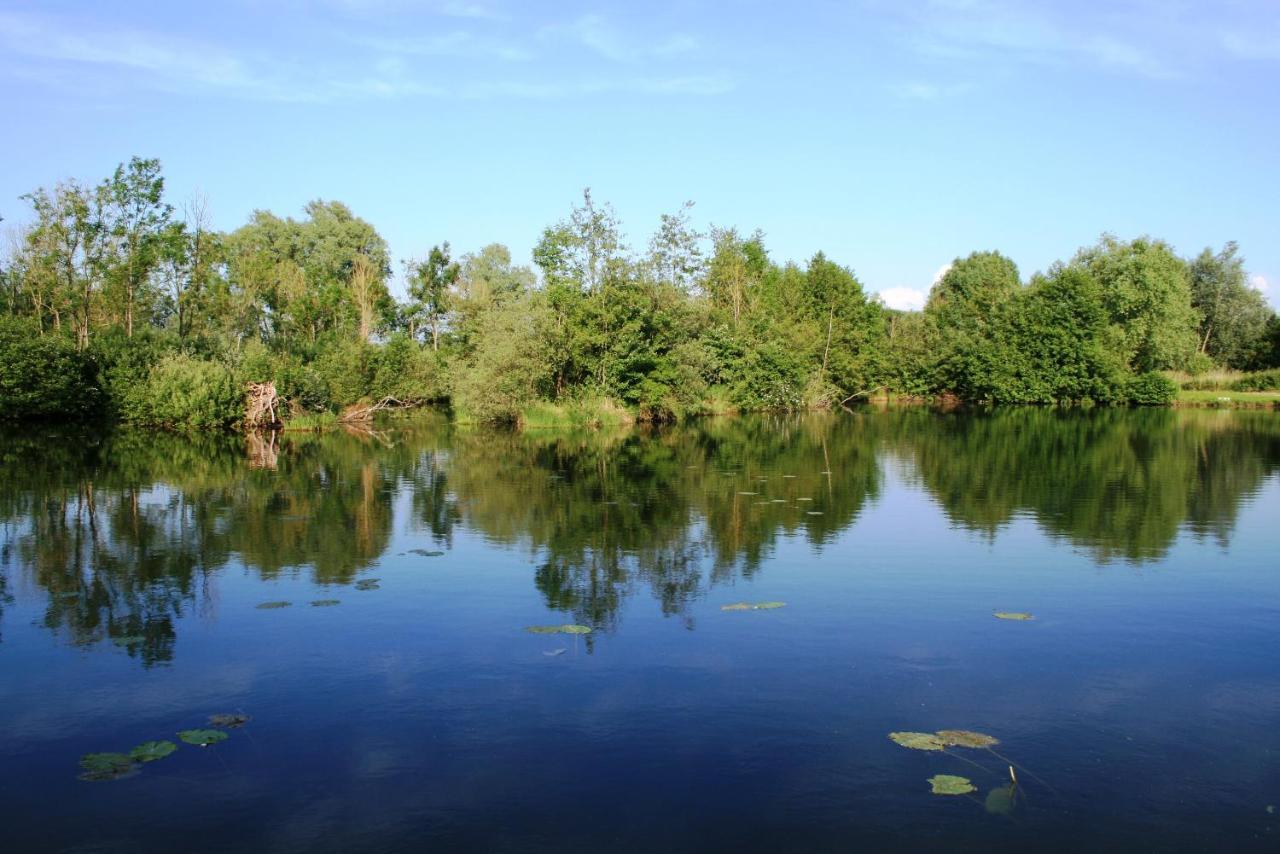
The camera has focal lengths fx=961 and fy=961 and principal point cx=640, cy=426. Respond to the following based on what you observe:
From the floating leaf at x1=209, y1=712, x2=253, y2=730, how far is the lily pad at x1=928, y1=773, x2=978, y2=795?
5169 mm

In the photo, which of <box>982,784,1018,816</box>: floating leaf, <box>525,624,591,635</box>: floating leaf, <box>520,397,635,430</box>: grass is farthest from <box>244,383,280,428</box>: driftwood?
<box>982,784,1018,816</box>: floating leaf

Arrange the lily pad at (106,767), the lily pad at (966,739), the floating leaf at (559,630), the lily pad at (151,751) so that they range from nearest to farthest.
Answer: the lily pad at (106,767), the lily pad at (151,751), the lily pad at (966,739), the floating leaf at (559,630)

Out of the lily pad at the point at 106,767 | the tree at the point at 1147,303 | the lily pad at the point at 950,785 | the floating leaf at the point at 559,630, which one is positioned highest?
the tree at the point at 1147,303

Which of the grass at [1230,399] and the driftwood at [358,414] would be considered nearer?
the driftwood at [358,414]

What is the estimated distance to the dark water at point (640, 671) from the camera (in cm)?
604

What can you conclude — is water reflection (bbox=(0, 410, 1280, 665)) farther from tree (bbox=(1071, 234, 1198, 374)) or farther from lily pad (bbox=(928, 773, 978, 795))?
tree (bbox=(1071, 234, 1198, 374))

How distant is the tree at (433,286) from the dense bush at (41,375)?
98.1 feet

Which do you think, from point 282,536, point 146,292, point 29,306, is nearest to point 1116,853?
point 282,536

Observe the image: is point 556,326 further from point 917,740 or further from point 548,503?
point 917,740

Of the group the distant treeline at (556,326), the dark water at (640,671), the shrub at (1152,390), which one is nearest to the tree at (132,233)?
the distant treeline at (556,326)

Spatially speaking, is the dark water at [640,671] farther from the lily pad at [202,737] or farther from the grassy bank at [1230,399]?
the grassy bank at [1230,399]

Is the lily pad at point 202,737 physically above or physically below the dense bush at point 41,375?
below

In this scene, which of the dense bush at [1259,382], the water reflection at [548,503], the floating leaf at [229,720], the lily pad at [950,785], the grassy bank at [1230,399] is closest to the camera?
the lily pad at [950,785]

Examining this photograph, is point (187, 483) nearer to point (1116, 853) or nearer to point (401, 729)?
point (401, 729)
